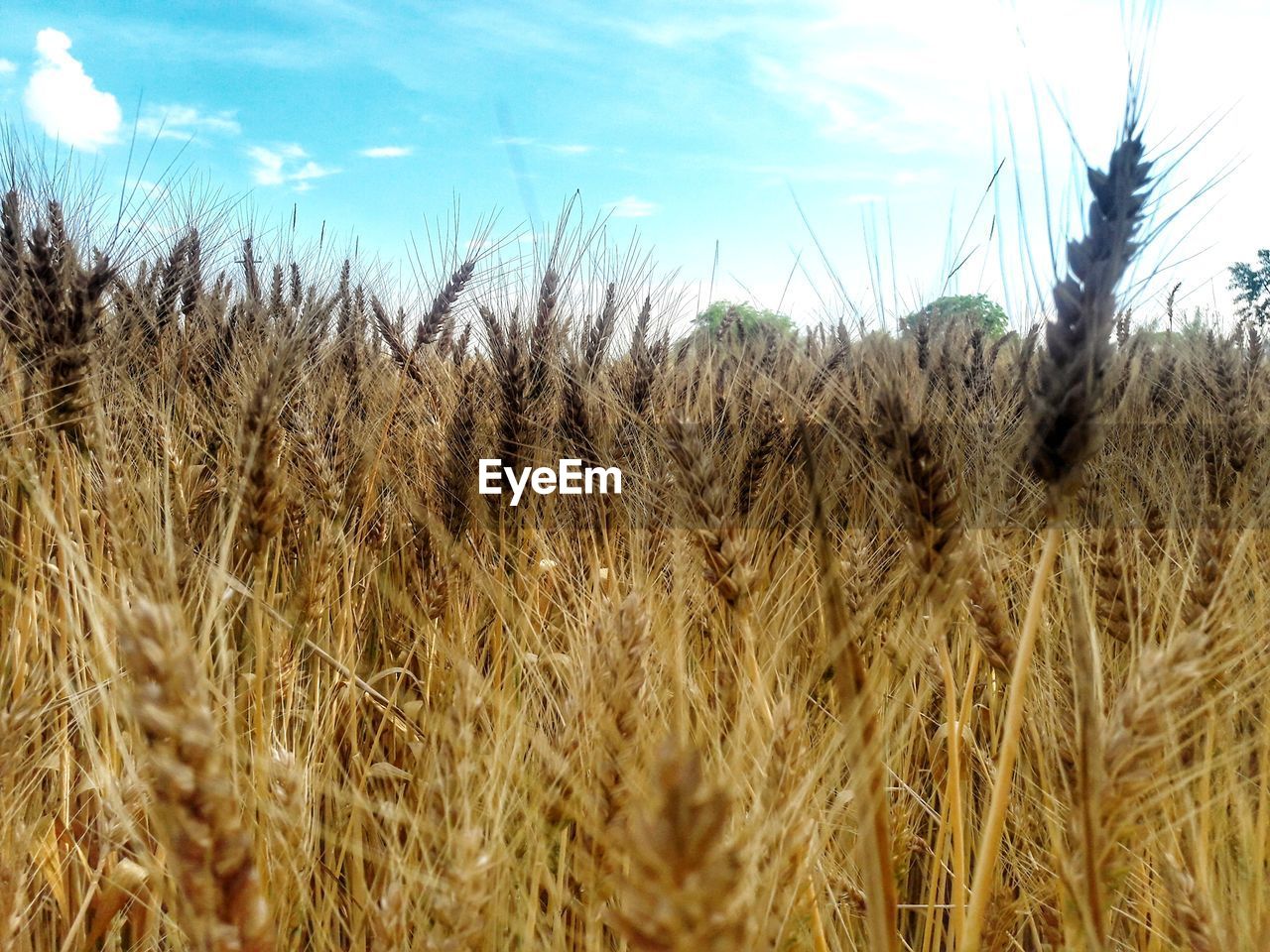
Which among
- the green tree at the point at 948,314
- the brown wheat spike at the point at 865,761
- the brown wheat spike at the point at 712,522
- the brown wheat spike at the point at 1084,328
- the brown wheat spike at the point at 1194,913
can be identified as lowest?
the brown wheat spike at the point at 1194,913

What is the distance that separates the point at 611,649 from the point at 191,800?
1.54 feet

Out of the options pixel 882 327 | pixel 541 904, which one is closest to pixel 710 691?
pixel 541 904

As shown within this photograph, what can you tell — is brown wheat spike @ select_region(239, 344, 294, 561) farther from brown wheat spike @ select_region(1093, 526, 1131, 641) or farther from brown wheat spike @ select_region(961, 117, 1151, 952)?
brown wheat spike @ select_region(1093, 526, 1131, 641)

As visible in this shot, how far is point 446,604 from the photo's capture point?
2186mm

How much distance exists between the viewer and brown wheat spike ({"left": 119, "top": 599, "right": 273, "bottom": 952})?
662mm

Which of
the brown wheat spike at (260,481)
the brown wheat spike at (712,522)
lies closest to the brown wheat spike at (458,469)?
the brown wheat spike at (260,481)

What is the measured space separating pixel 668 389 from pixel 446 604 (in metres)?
1.17

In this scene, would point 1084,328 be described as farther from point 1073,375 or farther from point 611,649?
point 611,649

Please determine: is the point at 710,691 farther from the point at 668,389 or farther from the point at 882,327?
the point at 668,389

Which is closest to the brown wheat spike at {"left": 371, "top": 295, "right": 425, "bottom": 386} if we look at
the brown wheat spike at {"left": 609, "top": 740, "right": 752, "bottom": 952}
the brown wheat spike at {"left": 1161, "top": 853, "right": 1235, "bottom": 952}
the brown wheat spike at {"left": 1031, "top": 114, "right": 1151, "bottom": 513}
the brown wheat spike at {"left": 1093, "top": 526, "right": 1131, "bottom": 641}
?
the brown wheat spike at {"left": 1093, "top": 526, "right": 1131, "bottom": 641}

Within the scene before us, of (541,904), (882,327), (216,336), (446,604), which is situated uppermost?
(216,336)

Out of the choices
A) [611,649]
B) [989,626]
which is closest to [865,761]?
[611,649]

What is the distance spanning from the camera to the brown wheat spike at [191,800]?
66 cm

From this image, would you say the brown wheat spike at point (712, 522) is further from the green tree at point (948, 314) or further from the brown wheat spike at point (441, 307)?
the brown wheat spike at point (441, 307)
